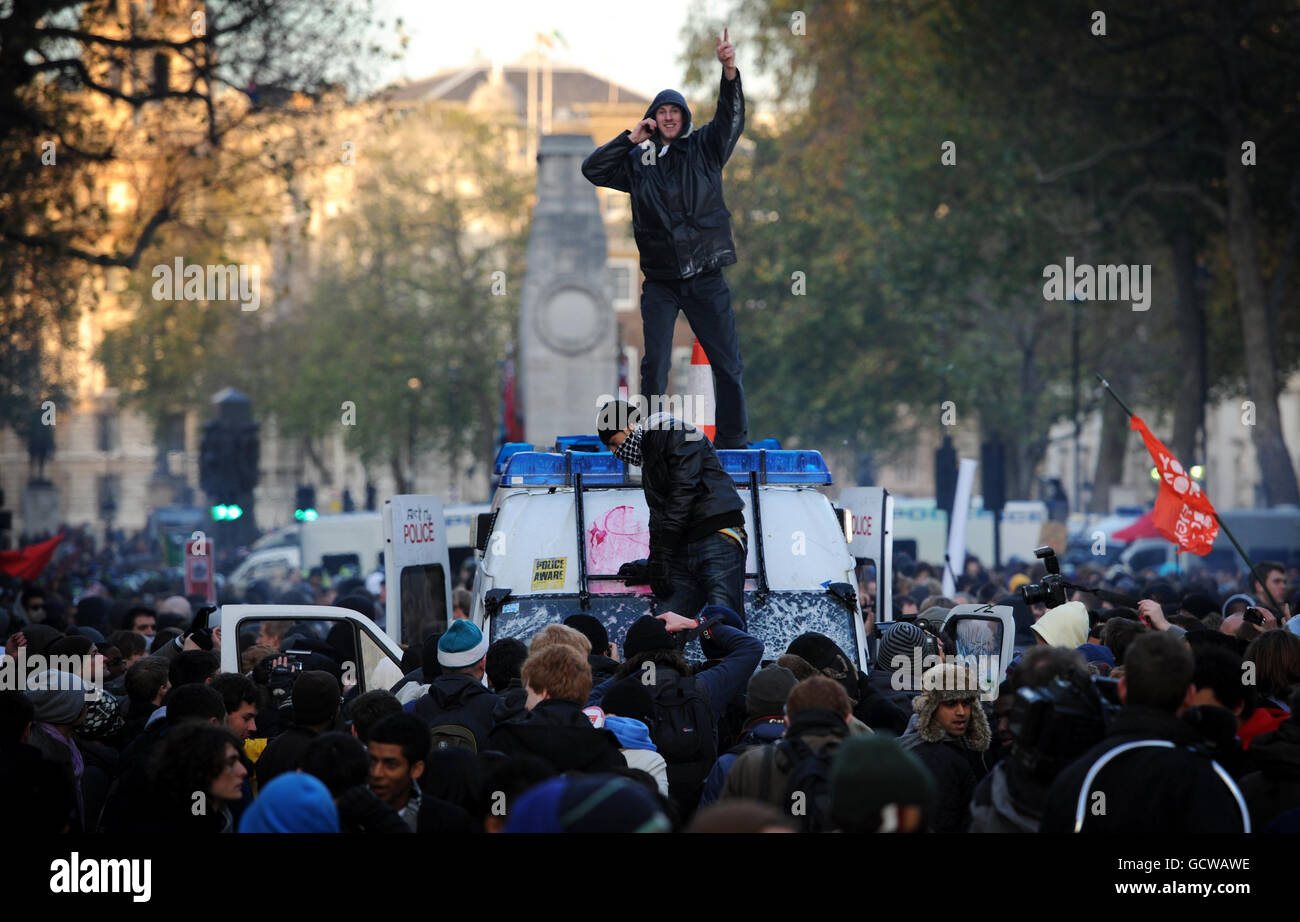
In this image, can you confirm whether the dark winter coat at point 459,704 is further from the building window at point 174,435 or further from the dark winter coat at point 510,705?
the building window at point 174,435

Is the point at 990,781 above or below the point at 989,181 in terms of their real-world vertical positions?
below

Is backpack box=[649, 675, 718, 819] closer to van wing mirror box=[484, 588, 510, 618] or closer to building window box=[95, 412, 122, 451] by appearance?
van wing mirror box=[484, 588, 510, 618]

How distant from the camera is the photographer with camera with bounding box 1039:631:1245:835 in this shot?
456cm

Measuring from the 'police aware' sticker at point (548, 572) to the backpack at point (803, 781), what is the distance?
3.23 m

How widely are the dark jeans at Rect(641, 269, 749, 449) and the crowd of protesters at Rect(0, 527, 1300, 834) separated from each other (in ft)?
6.08

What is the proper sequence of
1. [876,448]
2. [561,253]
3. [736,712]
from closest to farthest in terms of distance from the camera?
[736,712], [561,253], [876,448]

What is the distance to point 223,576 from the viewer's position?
2797 cm

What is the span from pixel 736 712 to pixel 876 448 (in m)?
39.6

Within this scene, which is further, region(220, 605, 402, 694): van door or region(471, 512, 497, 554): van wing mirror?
region(471, 512, 497, 554): van wing mirror

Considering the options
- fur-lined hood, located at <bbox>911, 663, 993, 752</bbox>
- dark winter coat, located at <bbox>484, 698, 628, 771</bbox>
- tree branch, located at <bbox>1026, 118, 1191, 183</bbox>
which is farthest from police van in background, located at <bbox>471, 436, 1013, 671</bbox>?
tree branch, located at <bbox>1026, 118, 1191, 183</bbox>

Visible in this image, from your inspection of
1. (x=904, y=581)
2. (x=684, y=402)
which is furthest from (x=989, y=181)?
(x=684, y=402)

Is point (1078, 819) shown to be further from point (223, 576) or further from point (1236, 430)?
point (1236, 430)

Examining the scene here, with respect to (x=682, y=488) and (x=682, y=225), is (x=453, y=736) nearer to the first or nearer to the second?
(x=682, y=488)

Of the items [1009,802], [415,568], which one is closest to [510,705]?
[1009,802]
